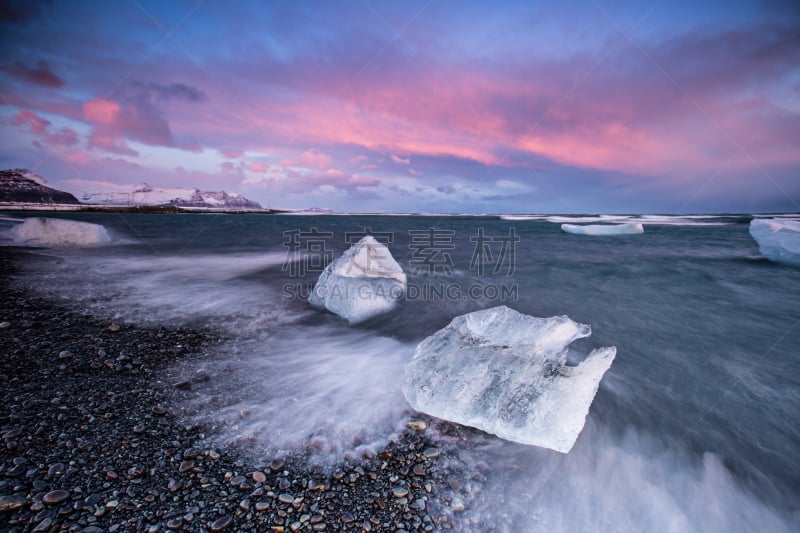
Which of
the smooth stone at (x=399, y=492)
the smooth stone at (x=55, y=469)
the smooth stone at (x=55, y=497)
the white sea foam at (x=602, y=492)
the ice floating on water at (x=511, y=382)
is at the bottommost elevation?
the white sea foam at (x=602, y=492)

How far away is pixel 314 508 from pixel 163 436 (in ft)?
4.55

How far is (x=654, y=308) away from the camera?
6.97 m

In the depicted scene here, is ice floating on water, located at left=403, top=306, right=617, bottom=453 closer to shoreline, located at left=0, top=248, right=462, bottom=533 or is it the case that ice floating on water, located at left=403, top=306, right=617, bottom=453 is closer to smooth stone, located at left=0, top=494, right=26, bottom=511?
shoreline, located at left=0, top=248, right=462, bottom=533

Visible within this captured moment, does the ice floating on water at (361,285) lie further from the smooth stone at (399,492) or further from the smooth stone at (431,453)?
the smooth stone at (399,492)

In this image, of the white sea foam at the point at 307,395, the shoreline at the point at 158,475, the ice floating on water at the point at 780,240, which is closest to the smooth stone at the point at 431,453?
the shoreline at the point at 158,475

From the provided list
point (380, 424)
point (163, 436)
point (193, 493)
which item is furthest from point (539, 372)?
point (163, 436)

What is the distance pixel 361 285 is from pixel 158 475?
387 centimetres

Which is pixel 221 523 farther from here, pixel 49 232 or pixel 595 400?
pixel 49 232

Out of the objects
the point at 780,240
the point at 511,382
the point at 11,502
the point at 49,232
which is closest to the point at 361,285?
the point at 511,382

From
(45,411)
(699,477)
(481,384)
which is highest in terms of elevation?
(481,384)

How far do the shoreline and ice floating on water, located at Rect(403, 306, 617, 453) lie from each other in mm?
398

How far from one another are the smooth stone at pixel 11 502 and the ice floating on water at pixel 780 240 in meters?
19.1

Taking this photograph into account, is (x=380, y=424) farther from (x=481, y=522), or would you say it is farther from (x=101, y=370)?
(x=101, y=370)

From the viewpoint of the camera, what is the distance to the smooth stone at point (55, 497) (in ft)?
5.75
